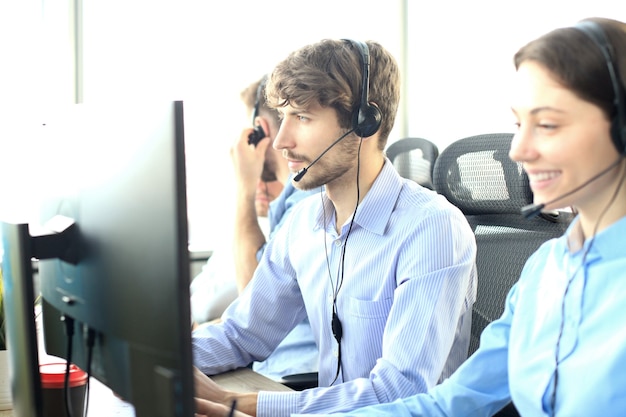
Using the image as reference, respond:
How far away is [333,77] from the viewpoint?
4.76 feet

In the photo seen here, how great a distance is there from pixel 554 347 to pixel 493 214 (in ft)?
2.19

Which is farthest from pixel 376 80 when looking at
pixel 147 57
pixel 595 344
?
pixel 147 57

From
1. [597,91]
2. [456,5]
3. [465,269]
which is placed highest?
[456,5]

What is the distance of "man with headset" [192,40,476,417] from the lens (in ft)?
4.07

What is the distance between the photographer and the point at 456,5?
124 inches

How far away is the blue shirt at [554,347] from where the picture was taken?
2.82 feet

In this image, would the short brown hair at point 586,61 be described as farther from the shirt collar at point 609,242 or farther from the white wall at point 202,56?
the white wall at point 202,56

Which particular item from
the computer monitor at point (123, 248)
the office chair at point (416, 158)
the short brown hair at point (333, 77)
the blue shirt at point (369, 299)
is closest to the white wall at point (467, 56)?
the office chair at point (416, 158)

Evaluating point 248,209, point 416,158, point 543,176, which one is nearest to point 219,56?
point 248,209

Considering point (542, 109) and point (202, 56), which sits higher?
point (202, 56)

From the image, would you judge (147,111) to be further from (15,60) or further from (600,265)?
(15,60)

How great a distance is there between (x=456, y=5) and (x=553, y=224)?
190cm

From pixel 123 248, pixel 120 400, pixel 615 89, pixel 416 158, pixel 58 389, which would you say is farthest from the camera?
pixel 416 158

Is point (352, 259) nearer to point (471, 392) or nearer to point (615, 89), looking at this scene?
point (471, 392)
